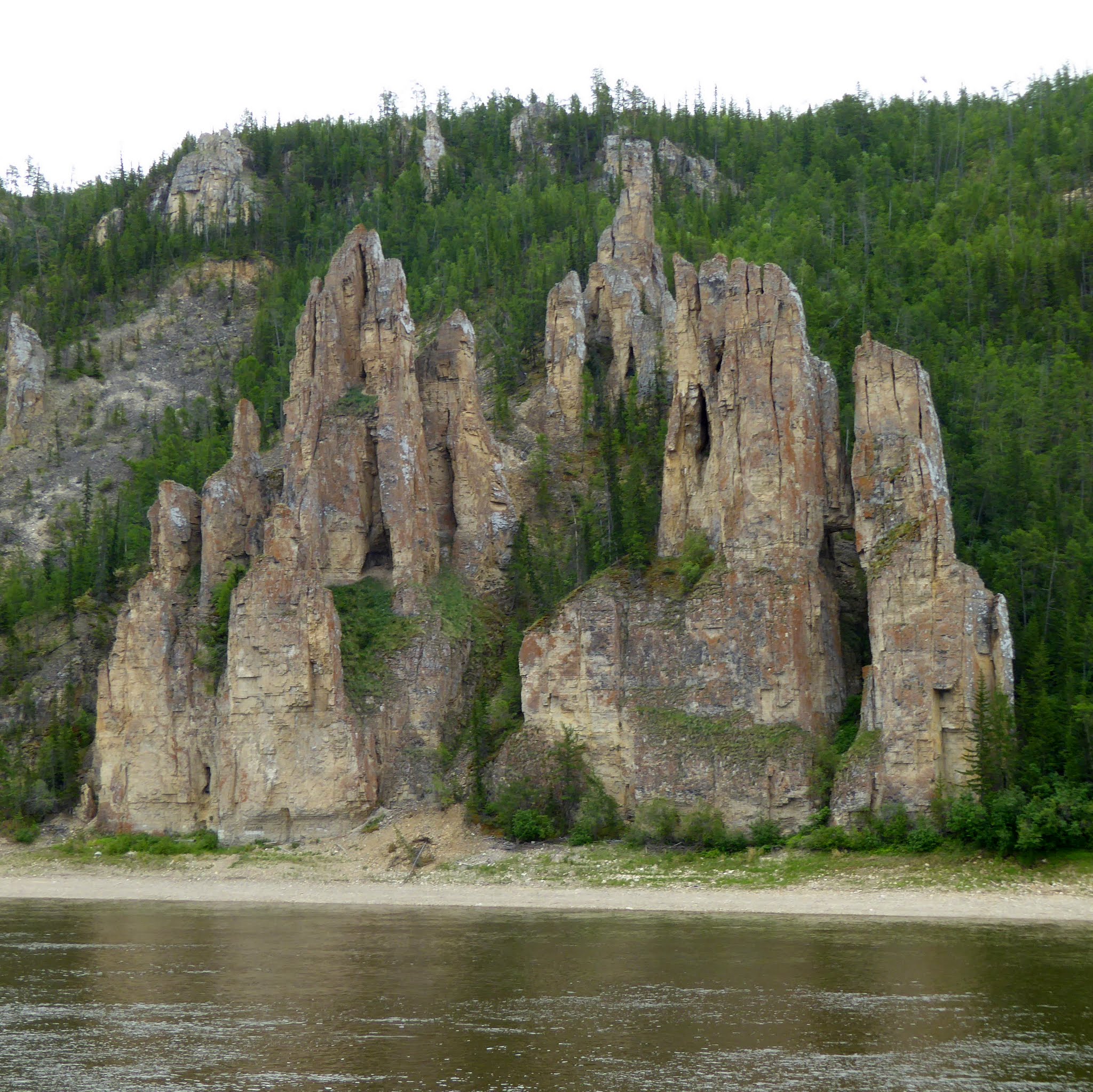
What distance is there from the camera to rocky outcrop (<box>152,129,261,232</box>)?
538 feet

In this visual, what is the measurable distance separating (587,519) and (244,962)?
46.9 meters

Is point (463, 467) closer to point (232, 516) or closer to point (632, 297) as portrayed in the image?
point (232, 516)

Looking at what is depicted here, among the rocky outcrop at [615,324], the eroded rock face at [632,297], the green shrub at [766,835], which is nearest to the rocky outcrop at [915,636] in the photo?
the green shrub at [766,835]

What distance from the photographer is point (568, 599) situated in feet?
265

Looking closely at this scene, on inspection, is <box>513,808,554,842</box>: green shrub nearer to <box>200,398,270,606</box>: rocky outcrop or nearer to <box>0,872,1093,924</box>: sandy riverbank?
<box>0,872,1093,924</box>: sandy riverbank

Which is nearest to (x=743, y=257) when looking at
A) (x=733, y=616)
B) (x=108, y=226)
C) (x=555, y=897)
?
(x=733, y=616)

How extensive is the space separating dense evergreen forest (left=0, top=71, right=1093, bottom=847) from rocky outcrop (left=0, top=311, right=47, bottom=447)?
592 cm

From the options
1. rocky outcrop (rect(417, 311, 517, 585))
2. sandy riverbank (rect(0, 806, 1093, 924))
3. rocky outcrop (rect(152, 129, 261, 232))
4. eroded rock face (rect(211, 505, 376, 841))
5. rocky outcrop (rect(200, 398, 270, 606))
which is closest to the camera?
sandy riverbank (rect(0, 806, 1093, 924))

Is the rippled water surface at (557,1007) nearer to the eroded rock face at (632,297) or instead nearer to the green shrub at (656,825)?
the green shrub at (656,825)

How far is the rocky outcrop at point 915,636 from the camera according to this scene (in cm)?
6781

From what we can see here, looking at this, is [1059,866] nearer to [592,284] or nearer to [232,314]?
[592,284]

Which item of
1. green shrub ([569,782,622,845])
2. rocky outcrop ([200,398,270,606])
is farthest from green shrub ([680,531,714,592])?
rocky outcrop ([200,398,270,606])

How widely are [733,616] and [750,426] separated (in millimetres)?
11191

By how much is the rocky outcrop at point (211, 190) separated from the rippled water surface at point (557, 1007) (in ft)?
394
